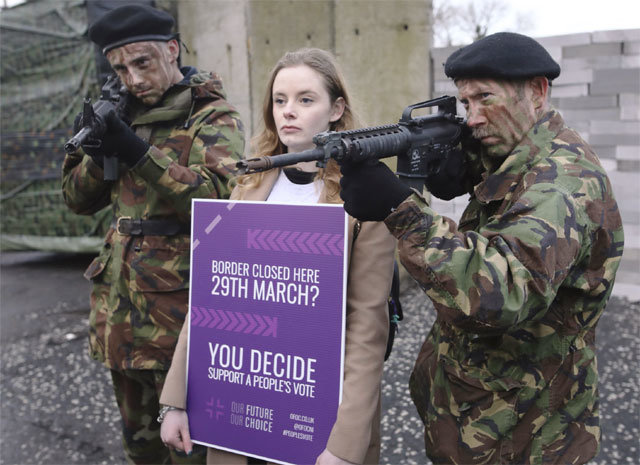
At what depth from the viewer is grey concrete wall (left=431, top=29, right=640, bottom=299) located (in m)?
4.94

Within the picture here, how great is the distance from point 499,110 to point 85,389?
3556mm

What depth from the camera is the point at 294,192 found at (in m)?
1.79

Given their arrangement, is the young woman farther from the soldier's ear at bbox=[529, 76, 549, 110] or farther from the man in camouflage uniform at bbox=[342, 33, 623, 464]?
the soldier's ear at bbox=[529, 76, 549, 110]

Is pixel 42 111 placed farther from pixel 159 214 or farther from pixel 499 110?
pixel 499 110

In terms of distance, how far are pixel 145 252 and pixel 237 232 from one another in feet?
2.43

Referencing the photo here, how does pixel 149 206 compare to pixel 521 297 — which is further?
pixel 149 206

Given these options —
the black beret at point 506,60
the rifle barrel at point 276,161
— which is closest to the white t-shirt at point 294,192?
the rifle barrel at point 276,161

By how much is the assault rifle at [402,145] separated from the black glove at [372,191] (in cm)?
3

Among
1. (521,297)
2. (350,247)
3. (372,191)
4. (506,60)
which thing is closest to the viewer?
(521,297)

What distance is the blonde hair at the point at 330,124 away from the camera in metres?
1.72

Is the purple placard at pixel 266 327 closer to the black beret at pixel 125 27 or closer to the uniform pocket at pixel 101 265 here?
the uniform pocket at pixel 101 265

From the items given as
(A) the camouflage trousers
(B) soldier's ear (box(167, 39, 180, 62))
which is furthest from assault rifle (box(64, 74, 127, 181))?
(A) the camouflage trousers

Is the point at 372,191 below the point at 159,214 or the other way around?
the other way around

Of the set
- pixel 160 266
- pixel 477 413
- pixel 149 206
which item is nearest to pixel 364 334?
pixel 477 413
